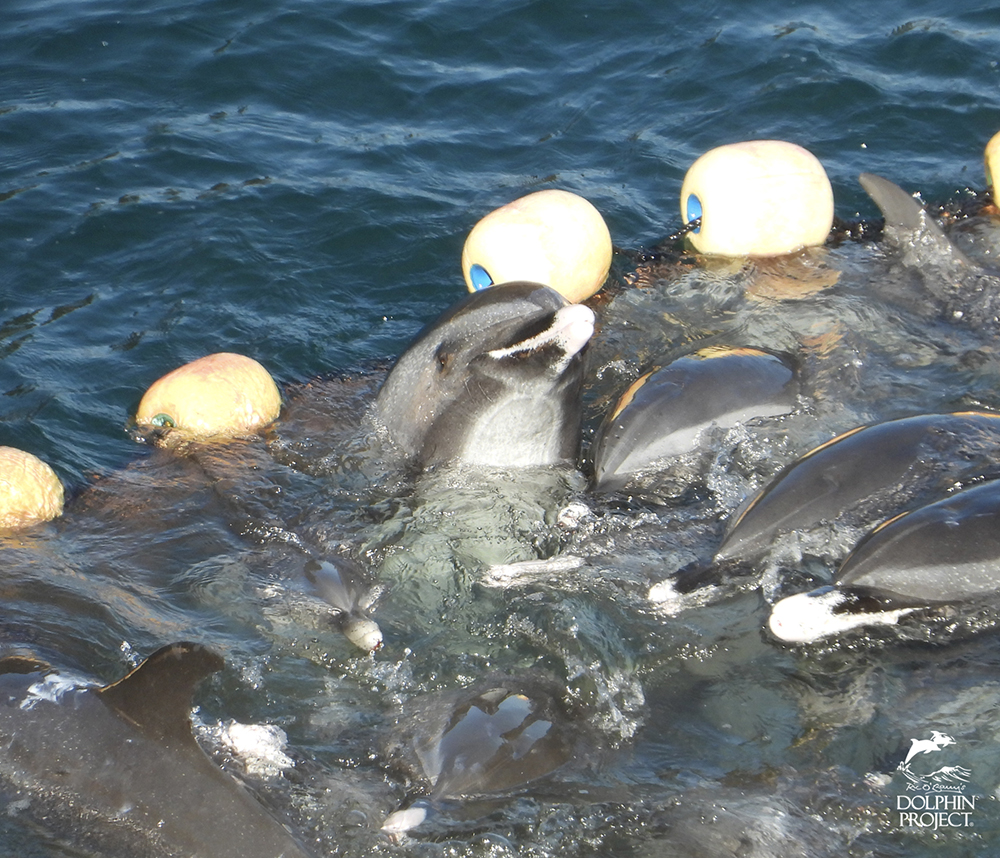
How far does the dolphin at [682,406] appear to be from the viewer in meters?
6.74

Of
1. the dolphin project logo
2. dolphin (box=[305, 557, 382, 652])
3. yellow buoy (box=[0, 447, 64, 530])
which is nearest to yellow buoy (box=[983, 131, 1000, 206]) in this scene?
the dolphin project logo

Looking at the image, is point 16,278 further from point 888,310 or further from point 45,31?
point 888,310

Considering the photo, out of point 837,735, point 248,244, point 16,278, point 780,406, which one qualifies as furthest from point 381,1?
point 837,735

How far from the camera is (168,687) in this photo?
422 cm

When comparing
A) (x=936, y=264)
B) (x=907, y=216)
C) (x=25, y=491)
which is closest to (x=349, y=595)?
(x=25, y=491)

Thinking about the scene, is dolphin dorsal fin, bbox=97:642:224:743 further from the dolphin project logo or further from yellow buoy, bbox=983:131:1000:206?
yellow buoy, bbox=983:131:1000:206

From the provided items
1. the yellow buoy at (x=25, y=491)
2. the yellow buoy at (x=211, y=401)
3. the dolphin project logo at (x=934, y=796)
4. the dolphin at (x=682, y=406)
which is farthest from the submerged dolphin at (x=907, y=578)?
the yellow buoy at (x=25, y=491)

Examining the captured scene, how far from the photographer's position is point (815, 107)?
12.2m

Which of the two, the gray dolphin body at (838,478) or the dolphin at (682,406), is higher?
the gray dolphin body at (838,478)

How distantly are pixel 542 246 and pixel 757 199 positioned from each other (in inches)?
75.8

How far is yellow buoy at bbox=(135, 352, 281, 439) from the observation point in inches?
300

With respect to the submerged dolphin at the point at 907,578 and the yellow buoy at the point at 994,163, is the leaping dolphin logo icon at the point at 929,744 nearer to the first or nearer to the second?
the submerged dolphin at the point at 907,578

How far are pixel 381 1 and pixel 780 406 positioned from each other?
29.6ft

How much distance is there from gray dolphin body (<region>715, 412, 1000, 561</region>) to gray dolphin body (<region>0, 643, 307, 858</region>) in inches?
109
